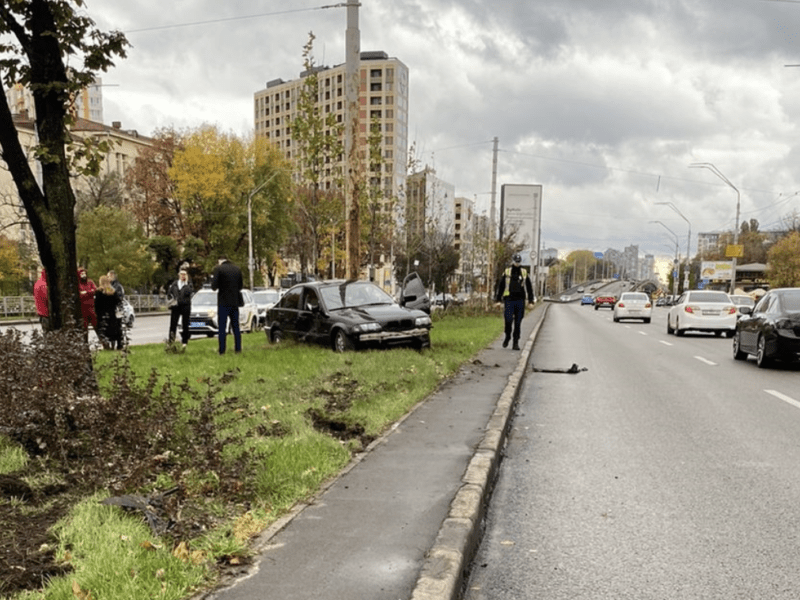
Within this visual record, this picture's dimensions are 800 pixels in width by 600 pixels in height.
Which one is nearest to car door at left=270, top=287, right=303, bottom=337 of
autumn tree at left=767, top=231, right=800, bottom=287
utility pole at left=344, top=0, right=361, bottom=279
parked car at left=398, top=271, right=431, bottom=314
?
utility pole at left=344, top=0, right=361, bottom=279

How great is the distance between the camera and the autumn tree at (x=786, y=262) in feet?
204

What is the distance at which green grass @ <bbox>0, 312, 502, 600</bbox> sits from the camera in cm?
281

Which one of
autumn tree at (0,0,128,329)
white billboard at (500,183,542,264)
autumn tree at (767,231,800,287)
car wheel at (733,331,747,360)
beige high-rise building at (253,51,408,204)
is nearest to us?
autumn tree at (0,0,128,329)

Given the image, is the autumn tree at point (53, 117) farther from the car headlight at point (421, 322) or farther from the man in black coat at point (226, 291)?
the car headlight at point (421, 322)

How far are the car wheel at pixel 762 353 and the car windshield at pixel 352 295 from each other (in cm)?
705

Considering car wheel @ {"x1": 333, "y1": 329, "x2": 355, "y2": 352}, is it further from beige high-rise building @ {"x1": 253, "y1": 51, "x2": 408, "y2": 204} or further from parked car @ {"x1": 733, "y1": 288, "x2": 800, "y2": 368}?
beige high-rise building @ {"x1": 253, "y1": 51, "x2": 408, "y2": 204}

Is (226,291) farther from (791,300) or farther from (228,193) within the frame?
(228,193)

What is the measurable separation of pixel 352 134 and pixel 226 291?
4087 mm

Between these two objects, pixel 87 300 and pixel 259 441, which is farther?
pixel 87 300

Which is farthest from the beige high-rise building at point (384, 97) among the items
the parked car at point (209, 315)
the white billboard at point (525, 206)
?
the parked car at point (209, 315)

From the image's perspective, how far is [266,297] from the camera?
24766 mm

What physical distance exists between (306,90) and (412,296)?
6.09 m

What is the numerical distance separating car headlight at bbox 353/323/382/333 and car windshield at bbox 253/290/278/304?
524 inches

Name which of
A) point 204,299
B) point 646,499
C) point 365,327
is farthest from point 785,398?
point 204,299
